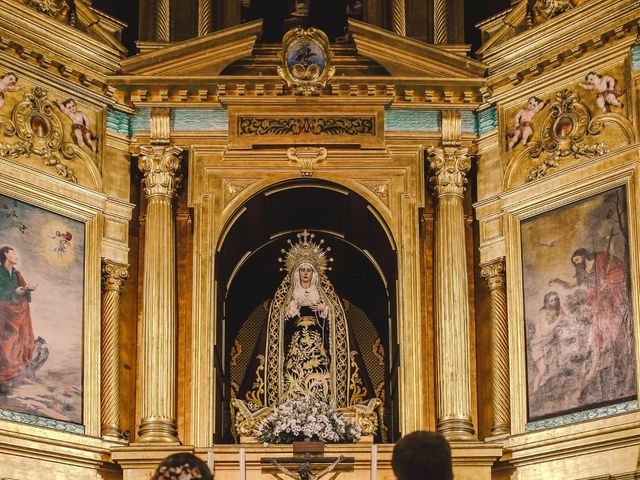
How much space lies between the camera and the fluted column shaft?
14984mm

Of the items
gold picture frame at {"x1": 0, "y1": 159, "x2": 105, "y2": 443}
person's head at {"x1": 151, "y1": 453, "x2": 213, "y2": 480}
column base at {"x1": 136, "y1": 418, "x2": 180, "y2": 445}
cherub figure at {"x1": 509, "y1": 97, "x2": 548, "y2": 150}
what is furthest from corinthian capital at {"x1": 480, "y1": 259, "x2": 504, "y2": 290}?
person's head at {"x1": 151, "y1": 453, "x2": 213, "y2": 480}

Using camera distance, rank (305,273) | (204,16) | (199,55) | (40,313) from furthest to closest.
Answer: (204,16), (305,273), (199,55), (40,313)

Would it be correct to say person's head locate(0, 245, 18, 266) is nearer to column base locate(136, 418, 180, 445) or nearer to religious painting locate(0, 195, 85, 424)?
religious painting locate(0, 195, 85, 424)

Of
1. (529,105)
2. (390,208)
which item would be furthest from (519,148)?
(390,208)

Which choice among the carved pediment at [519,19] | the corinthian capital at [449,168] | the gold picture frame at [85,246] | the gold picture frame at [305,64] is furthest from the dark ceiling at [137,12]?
the gold picture frame at [85,246]

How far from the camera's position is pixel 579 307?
568 inches

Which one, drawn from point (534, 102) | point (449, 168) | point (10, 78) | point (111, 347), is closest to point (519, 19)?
point (534, 102)

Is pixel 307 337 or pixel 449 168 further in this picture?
pixel 307 337

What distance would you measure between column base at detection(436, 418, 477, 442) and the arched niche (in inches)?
22.5

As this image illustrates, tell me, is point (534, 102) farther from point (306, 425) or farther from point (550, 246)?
point (306, 425)

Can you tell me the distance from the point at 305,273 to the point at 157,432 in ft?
7.61

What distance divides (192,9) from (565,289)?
16.3 feet

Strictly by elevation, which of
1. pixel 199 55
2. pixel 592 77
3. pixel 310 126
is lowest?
pixel 310 126

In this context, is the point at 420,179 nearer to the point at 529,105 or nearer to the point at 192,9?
the point at 529,105
